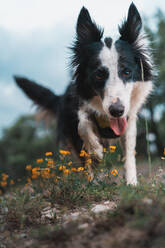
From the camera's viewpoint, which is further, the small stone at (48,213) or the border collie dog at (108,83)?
the border collie dog at (108,83)

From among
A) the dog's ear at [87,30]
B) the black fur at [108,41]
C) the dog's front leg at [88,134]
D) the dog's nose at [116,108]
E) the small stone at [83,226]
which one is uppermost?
the dog's ear at [87,30]

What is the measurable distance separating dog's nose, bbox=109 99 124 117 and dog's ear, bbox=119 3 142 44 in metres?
1.39

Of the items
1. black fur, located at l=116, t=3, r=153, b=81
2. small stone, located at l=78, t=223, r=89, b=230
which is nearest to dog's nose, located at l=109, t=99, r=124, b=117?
black fur, located at l=116, t=3, r=153, b=81

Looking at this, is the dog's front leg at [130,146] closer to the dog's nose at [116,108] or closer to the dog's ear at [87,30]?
the dog's nose at [116,108]

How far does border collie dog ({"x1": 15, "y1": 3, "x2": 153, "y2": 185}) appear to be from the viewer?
3545mm

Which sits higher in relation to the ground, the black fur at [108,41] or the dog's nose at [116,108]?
the black fur at [108,41]

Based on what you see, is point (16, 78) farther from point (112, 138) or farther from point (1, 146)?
point (1, 146)

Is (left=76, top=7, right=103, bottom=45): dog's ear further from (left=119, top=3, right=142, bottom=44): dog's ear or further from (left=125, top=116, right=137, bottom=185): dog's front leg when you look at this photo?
(left=125, top=116, right=137, bottom=185): dog's front leg

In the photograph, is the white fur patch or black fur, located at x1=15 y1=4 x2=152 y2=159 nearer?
the white fur patch

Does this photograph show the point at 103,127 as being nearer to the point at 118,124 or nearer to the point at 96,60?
the point at 118,124

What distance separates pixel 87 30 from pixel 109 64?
890mm

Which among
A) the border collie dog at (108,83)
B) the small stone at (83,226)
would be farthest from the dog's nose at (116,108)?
the small stone at (83,226)

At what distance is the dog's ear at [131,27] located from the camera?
4064 mm

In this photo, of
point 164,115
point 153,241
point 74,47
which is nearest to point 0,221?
point 153,241
